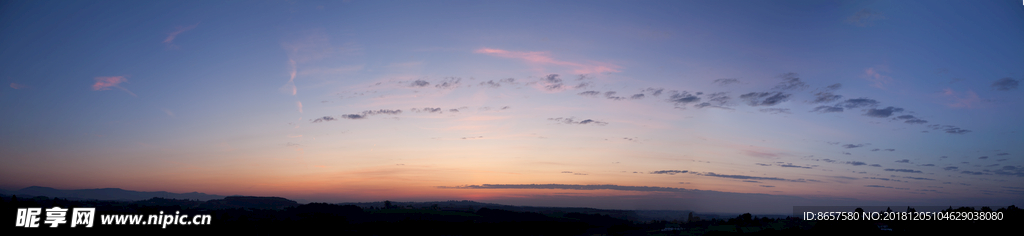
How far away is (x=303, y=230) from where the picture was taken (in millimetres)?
107250

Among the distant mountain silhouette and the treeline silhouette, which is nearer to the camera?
the treeline silhouette

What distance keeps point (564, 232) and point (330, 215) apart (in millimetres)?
68168

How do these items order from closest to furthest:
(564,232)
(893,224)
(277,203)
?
(893,224)
(564,232)
(277,203)

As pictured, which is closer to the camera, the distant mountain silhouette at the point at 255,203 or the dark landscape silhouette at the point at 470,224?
the dark landscape silhouette at the point at 470,224

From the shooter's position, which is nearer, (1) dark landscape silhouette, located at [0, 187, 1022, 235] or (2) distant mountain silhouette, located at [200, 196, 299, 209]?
(1) dark landscape silhouette, located at [0, 187, 1022, 235]

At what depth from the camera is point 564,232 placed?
13125cm

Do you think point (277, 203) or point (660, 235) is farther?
point (277, 203)

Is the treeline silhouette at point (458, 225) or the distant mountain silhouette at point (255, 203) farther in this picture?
the distant mountain silhouette at point (255, 203)

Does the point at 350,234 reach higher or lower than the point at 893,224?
lower


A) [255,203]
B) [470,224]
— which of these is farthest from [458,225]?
[255,203]

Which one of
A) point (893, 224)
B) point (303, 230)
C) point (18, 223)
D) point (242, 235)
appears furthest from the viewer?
point (303, 230)

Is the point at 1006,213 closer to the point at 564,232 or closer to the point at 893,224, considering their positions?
the point at 893,224

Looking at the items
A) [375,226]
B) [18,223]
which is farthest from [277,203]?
[18,223]

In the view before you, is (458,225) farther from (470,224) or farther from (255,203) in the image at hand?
(255,203)
